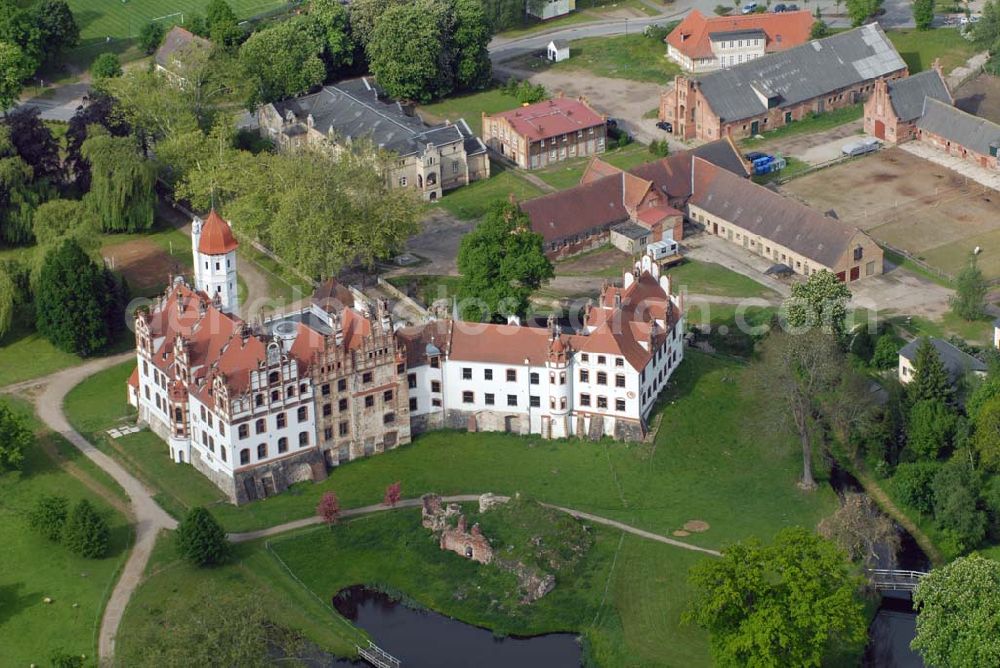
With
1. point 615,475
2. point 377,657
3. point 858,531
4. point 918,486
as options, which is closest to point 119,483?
point 377,657

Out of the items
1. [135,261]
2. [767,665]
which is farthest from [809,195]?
[767,665]

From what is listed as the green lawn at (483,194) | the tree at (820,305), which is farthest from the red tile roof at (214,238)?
the tree at (820,305)

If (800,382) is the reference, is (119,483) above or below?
below

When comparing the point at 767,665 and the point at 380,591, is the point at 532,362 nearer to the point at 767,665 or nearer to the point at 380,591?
the point at 380,591

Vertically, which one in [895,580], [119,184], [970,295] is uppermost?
[119,184]

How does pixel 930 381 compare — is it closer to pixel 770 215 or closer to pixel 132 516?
pixel 770 215

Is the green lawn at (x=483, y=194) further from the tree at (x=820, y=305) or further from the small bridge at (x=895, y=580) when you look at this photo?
the small bridge at (x=895, y=580)

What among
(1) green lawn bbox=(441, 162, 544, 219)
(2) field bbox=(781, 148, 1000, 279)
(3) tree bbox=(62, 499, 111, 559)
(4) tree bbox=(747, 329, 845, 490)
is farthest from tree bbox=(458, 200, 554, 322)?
(2) field bbox=(781, 148, 1000, 279)
